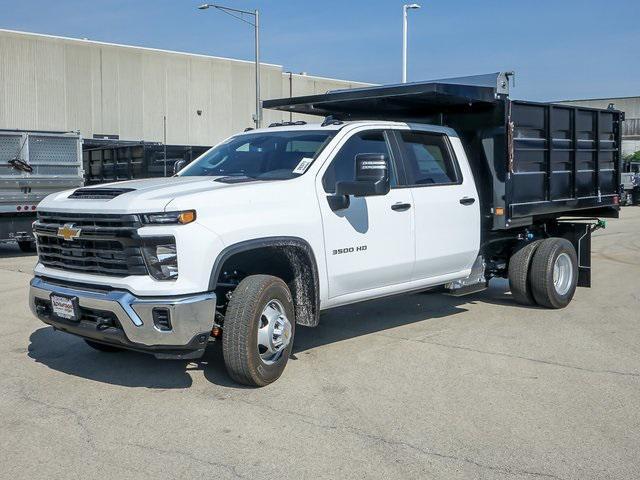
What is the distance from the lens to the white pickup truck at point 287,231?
16.8ft

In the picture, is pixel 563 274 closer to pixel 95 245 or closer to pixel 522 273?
pixel 522 273

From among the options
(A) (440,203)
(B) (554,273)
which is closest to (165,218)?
(A) (440,203)

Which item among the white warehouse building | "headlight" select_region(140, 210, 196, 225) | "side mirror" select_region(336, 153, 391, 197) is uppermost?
the white warehouse building

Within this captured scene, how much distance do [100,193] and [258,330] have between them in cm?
154

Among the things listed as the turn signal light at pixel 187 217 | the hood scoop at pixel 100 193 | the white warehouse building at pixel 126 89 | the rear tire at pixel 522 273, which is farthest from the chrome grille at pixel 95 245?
the white warehouse building at pixel 126 89

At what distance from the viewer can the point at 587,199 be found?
30.6 ft

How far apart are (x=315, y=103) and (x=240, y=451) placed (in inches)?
185

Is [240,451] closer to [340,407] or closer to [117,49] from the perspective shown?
[340,407]

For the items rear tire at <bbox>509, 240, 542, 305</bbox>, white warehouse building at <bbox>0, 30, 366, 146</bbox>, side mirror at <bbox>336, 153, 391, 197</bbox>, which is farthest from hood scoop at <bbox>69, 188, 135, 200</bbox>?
white warehouse building at <bbox>0, 30, 366, 146</bbox>

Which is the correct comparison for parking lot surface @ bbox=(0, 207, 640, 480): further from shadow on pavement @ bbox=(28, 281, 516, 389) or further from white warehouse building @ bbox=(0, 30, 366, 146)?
white warehouse building @ bbox=(0, 30, 366, 146)

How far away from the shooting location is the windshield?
6.32 meters

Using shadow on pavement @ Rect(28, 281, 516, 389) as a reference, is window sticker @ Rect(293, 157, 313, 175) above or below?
above

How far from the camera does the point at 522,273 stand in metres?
8.68

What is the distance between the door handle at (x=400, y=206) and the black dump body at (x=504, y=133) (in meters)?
1.13
